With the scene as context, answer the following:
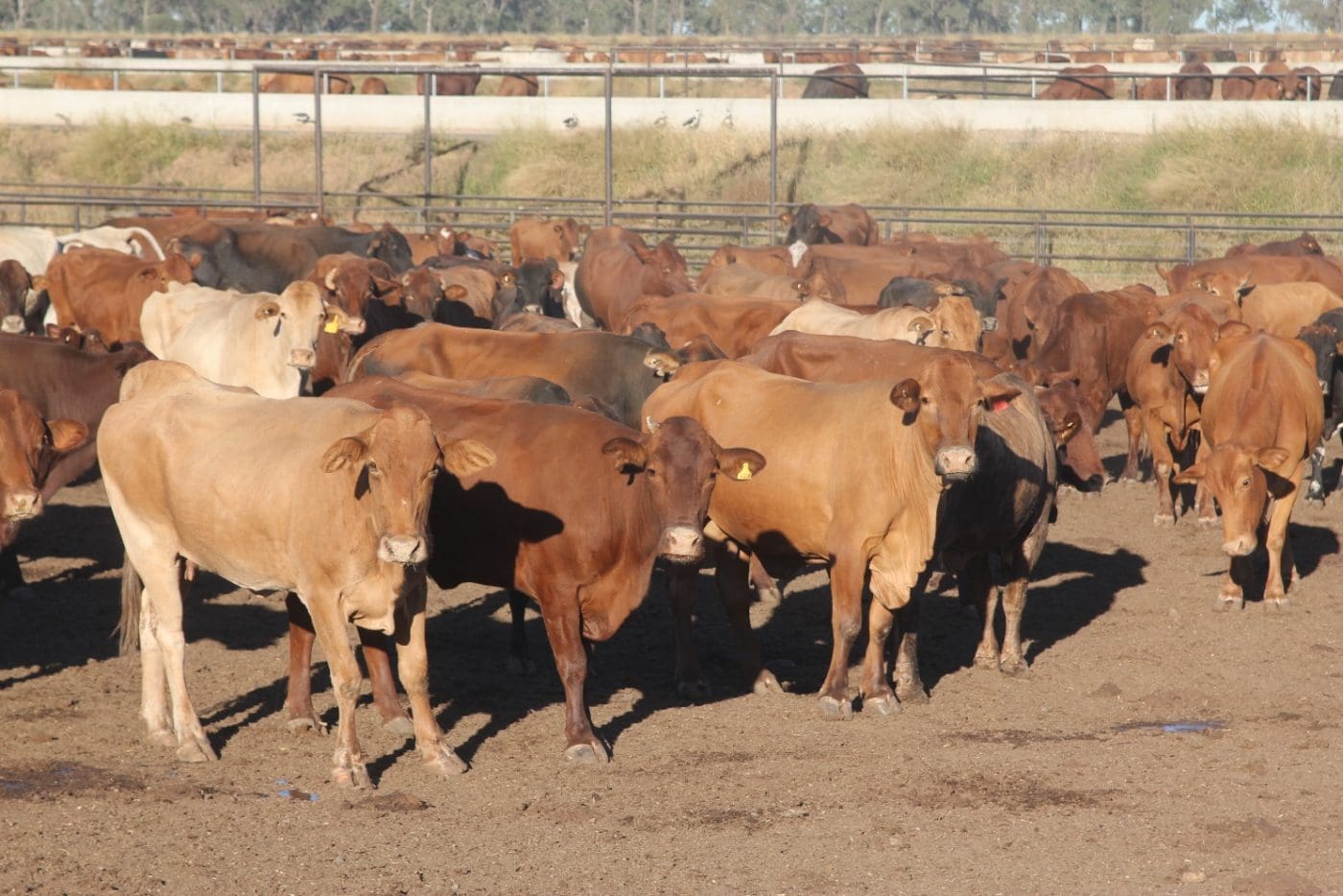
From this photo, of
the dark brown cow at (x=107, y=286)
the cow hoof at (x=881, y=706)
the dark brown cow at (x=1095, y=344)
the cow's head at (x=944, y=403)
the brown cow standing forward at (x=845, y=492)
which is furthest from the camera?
the dark brown cow at (x=107, y=286)

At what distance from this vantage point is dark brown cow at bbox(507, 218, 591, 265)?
80.1ft

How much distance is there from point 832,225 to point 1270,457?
15.6 m

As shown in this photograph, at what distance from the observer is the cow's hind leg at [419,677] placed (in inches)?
263

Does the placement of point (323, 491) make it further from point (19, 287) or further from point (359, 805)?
point (19, 287)

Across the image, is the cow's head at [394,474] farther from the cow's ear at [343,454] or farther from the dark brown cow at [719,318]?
the dark brown cow at [719,318]

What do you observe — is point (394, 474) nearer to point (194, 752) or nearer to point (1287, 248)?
point (194, 752)

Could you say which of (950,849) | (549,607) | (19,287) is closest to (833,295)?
(19,287)

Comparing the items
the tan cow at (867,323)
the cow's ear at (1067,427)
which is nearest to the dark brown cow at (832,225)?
the tan cow at (867,323)

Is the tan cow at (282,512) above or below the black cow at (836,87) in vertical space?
below

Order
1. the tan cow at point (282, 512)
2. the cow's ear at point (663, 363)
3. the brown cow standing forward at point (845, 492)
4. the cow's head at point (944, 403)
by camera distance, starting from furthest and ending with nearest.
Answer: the cow's ear at point (663, 363) → the brown cow standing forward at point (845, 492) → the cow's head at point (944, 403) → the tan cow at point (282, 512)

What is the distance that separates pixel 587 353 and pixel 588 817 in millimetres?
5436

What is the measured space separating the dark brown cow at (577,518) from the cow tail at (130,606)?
82 cm

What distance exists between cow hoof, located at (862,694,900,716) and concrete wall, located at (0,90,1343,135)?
28.6 m

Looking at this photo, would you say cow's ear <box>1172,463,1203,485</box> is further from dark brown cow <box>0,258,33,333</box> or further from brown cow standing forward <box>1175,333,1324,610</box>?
dark brown cow <box>0,258,33,333</box>
